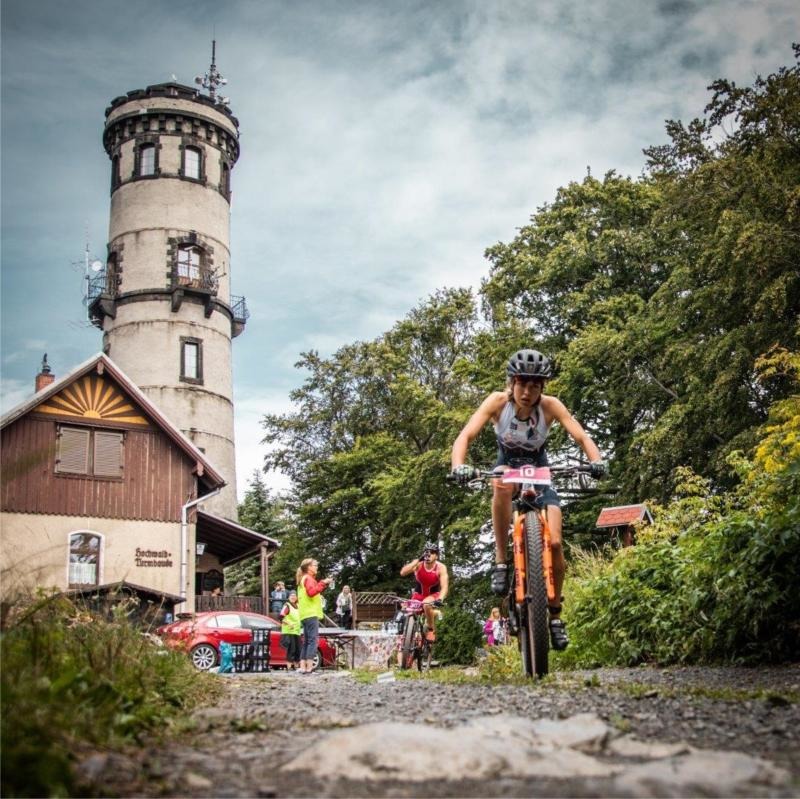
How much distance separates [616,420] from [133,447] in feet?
52.4

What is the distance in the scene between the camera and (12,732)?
3.26m

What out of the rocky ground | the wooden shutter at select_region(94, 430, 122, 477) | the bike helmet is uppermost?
the wooden shutter at select_region(94, 430, 122, 477)

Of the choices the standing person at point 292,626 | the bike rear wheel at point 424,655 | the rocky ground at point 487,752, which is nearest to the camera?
the rocky ground at point 487,752

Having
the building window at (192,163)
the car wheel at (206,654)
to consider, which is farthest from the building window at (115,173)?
the car wheel at (206,654)

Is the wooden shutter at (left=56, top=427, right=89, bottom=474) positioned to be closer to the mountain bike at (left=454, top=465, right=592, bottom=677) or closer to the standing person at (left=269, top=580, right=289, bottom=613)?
the standing person at (left=269, top=580, right=289, bottom=613)

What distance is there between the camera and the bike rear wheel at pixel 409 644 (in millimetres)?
13180

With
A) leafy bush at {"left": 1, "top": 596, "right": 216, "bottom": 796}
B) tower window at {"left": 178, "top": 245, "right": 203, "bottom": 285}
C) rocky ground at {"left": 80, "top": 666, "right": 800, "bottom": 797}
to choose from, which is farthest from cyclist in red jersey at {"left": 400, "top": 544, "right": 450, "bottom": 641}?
tower window at {"left": 178, "top": 245, "right": 203, "bottom": 285}

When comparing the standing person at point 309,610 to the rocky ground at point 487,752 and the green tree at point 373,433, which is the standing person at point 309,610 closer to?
the rocky ground at point 487,752

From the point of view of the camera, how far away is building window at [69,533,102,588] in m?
29.8

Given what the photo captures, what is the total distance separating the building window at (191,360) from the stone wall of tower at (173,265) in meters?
0.06

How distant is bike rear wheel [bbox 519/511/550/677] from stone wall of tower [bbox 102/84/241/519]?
38.6 meters

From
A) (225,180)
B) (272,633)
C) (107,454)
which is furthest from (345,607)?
(225,180)

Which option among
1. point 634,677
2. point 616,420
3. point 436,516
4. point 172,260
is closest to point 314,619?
point 634,677

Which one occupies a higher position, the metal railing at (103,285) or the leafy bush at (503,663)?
the metal railing at (103,285)
